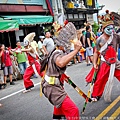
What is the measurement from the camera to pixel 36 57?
7012 mm

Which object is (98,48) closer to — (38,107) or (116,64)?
(116,64)

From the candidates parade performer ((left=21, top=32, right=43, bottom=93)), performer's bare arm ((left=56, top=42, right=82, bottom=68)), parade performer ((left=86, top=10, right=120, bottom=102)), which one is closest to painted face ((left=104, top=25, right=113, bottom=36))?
parade performer ((left=86, top=10, right=120, bottom=102))

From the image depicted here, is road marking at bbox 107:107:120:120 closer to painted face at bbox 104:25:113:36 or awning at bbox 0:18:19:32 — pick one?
painted face at bbox 104:25:113:36

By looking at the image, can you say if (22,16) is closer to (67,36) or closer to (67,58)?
(67,36)

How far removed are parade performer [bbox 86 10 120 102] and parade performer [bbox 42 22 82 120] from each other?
5.42 feet

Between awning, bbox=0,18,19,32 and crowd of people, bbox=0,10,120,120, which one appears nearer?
crowd of people, bbox=0,10,120,120

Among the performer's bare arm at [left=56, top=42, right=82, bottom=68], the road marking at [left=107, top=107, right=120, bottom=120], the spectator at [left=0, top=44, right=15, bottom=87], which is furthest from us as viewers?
the spectator at [left=0, top=44, right=15, bottom=87]

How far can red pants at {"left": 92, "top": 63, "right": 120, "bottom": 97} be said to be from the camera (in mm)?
4926

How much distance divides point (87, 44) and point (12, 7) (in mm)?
6275

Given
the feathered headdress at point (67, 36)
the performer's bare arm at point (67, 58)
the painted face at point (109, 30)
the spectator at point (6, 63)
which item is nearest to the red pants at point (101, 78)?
the painted face at point (109, 30)

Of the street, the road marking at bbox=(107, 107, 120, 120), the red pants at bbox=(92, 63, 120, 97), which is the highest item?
the red pants at bbox=(92, 63, 120, 97)

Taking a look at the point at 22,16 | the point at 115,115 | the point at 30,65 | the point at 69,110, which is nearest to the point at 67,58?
the point at 69,110

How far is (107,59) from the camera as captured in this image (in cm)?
492

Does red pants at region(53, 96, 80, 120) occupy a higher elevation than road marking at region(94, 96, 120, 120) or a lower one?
higher
